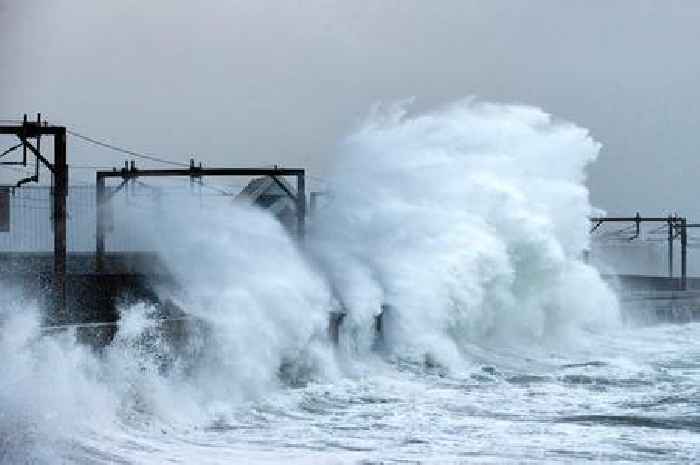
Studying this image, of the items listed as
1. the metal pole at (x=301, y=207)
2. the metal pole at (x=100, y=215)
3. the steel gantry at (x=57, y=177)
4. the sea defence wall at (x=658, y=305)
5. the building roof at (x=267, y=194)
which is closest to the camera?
the steel gantry at (x=57, y=177)

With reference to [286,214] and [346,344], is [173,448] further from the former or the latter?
[286,214]

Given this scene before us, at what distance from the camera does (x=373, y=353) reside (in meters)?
23.5

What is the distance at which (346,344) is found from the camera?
2253 cm

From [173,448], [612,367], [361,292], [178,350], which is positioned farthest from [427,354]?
[173,448]

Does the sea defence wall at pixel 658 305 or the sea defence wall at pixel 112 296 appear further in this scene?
the sea defence wall at pixel 658 305

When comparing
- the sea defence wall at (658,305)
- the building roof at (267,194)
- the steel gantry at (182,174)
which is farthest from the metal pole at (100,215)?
the building roof at (267,194)

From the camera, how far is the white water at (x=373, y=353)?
1302 centimetres

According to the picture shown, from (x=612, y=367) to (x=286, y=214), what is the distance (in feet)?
111

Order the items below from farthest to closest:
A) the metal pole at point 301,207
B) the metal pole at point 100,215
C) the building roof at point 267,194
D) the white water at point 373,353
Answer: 1. the building roof at point 267,194
2. the metal pole at point 100,215
3. the metal pole at point 301,207
4. the white water at point 373,353

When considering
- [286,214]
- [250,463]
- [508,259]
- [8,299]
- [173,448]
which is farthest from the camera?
[286,214]

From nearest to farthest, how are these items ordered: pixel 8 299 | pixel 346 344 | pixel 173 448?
pixel 173 448 → pixel 8 299 → pixel 346 344

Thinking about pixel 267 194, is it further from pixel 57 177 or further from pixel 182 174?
pixel 57 177

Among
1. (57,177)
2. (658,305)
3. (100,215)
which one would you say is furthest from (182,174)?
Result: (658,305)

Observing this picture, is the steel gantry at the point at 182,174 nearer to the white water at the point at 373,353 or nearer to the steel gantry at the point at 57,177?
the white water at the point at 373,353
